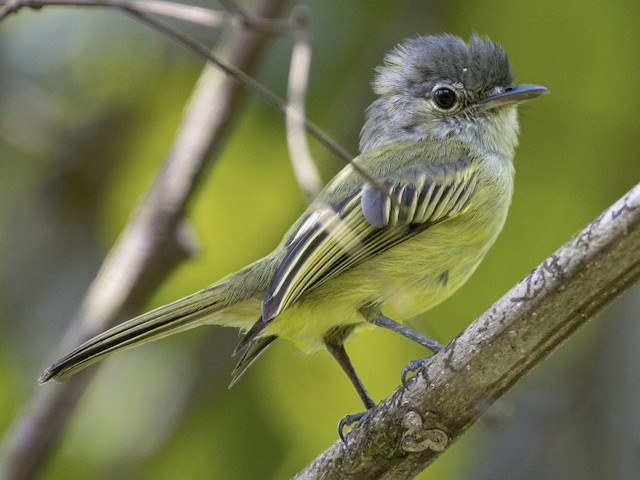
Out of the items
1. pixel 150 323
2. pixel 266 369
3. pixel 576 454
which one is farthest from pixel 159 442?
pixel 576 454

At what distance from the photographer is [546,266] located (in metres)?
2.19

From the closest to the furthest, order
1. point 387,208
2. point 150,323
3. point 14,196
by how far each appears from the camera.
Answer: point 150,323 < point 387,208 < point 14,196

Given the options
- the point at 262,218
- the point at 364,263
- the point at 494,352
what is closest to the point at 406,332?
the point at 364,263

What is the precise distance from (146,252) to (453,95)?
5.08 ft

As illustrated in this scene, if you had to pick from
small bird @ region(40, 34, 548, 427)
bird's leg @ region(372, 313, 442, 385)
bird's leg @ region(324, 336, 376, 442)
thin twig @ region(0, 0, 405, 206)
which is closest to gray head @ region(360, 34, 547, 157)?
small bird @ region(40, 34, 548, 427)

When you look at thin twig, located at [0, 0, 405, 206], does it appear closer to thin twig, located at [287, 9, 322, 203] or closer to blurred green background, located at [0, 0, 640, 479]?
thin twig, located at [287, 9, 322, 203]

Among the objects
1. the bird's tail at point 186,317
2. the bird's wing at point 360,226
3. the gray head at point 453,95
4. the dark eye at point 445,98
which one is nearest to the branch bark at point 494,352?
the bird's wing at point 360,226

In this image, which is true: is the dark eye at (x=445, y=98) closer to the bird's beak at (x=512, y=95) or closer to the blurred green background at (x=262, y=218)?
the bird's beak at (x=512, y=95)

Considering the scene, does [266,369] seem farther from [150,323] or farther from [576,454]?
[576,454]

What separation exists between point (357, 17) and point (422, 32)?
385 millimetres

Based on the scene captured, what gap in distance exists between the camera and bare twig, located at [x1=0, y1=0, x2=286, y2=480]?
3.57 meters

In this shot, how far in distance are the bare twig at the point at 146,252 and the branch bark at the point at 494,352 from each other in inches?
50.9

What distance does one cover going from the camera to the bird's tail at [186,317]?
2984 mm

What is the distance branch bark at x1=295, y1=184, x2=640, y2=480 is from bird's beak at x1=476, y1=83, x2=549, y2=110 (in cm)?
168
